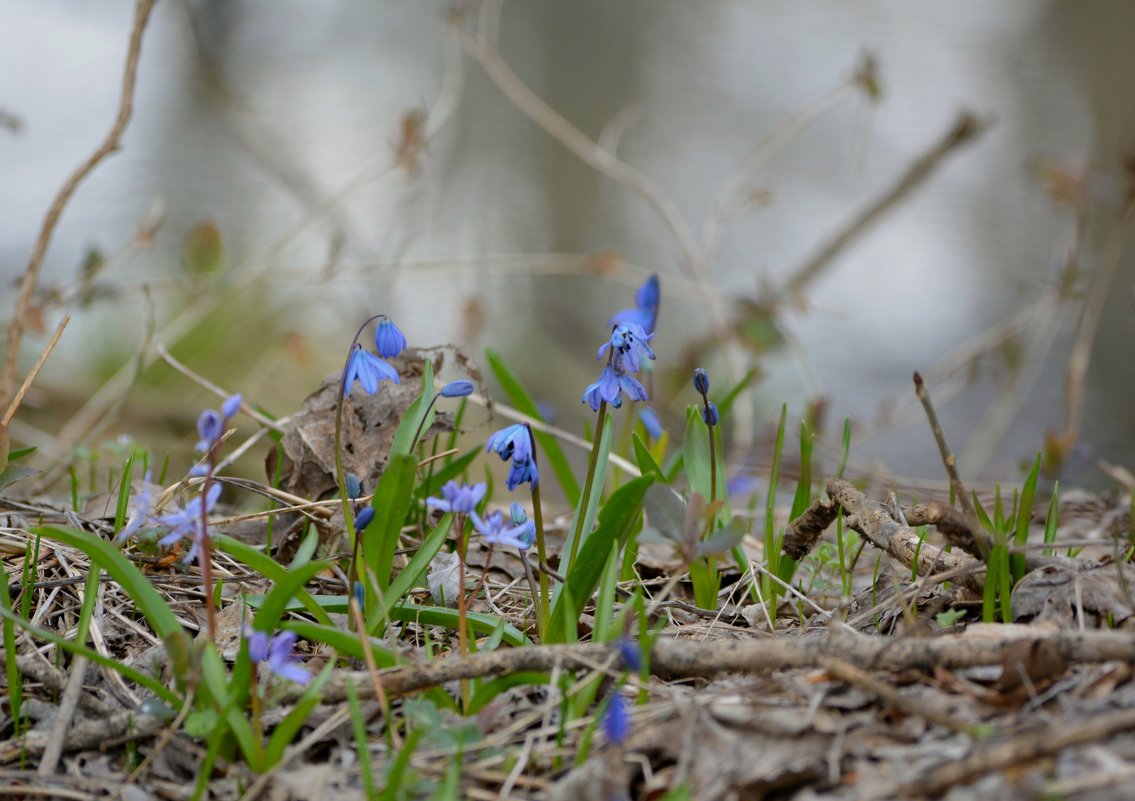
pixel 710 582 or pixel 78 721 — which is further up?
pixel 710 582

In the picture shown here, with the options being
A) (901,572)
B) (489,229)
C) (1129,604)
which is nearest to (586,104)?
(489,229)

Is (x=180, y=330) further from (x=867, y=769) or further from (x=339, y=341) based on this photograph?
(x=867, y=769)

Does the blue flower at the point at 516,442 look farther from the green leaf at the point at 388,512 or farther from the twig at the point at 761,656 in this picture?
the twig at the point at 761,656

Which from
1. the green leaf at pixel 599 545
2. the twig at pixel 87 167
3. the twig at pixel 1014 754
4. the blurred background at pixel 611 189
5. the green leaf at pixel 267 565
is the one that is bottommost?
the twig at pixel 1014 754

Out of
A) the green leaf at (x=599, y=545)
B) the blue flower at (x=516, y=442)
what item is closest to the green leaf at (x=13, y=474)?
the blue flower at (x=516, y=442)

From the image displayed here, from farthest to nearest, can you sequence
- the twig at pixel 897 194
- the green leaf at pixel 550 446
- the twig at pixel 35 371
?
the twig at pixel 897 194
the green leaf at pixel 550 446
the twig at pixel 35 371

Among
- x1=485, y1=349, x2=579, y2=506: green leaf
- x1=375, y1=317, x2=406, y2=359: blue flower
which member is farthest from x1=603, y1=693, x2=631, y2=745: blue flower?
x1=485, y1=349, x2=579, y2=506: green leaf

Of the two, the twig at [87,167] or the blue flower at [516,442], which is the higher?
the twig at [87,167]

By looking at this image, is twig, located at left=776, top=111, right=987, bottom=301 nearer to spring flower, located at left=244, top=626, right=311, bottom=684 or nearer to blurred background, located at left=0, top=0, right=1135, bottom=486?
blurred background, located at left=0, top=0, right=1135, bottom=486
